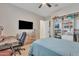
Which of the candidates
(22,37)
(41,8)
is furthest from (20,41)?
(41,8)

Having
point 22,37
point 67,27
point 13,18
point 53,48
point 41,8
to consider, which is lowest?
point 53,48

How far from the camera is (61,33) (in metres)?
1.51

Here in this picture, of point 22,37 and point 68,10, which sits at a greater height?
point 68,10

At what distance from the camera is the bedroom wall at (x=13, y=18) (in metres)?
1.47

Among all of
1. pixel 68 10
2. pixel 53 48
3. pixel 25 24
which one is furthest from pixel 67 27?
pixel 25 24

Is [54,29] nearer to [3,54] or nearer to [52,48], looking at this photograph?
[52,48]

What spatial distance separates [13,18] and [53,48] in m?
0.64

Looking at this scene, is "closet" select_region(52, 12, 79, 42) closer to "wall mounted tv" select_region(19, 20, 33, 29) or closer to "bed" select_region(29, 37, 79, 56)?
"bed" select_region(29, 37, 79, 56)

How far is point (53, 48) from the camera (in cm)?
145

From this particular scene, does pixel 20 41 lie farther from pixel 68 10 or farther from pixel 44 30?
pixel 68 10

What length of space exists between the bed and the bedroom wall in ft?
0.45

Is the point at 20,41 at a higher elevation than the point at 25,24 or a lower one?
lower

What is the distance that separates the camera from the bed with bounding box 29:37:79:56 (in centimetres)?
140

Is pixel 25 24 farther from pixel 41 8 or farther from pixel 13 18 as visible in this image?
pixel 41 8
